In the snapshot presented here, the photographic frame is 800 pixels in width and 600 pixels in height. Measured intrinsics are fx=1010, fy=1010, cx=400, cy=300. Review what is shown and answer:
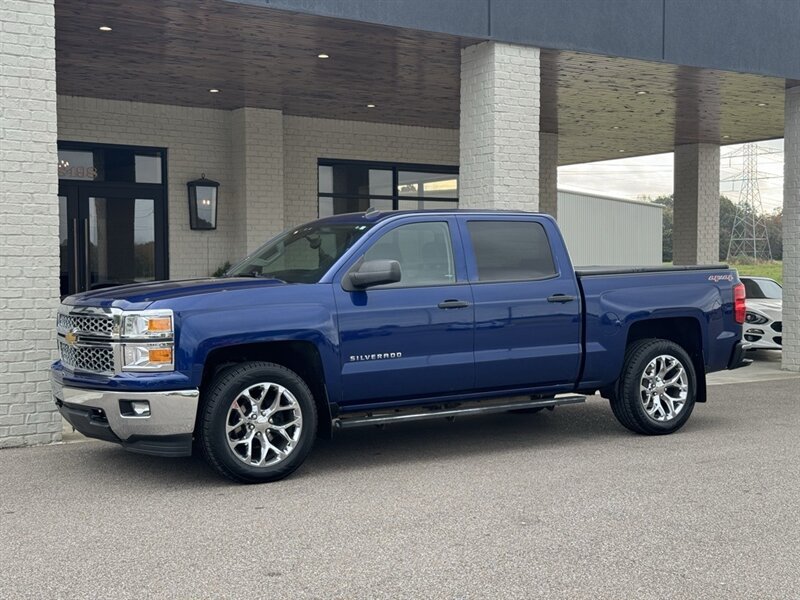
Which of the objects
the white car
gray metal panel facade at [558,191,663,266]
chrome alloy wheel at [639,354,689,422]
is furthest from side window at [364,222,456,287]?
gray metal panel facade at [558,191,663,266]

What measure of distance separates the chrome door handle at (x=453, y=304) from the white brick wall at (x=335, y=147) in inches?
411

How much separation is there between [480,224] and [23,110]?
4158 mm

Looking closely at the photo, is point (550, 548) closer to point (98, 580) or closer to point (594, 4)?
point (98, 580)

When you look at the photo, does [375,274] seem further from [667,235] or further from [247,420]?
[667,235]

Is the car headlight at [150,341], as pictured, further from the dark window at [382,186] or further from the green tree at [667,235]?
the green tree at [667,235]

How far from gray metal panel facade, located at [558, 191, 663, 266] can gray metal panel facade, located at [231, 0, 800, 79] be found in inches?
1098

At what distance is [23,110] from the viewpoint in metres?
8.92

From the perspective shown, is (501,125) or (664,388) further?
(501,125)

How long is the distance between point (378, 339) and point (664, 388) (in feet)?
10.0

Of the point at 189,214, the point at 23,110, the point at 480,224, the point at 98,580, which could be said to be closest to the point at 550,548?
the point at 98,580

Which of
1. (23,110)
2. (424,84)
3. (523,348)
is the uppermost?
(424,84)

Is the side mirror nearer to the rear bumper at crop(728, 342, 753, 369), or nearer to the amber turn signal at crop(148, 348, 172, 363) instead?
the amber turn signal at crop(148, 348, 172, 363)

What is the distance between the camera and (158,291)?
7262 mm

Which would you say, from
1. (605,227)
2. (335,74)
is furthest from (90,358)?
(605,227)
